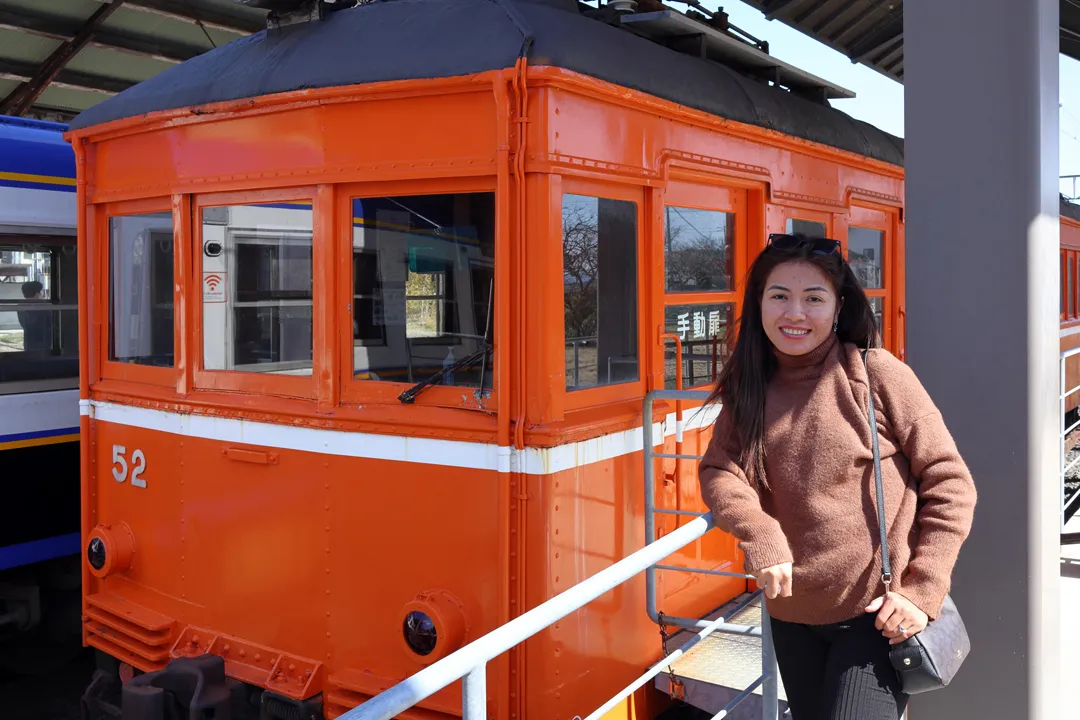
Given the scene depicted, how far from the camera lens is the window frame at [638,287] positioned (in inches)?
128

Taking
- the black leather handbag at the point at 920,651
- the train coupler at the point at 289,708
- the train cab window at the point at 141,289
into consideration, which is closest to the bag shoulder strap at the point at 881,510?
the black leather handbag at the point at 920,651

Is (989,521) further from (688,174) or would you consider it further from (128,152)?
(128,152)

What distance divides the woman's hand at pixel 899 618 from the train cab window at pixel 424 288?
1685 millimetres

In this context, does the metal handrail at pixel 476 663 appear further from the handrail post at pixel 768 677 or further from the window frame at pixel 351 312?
the window frame at pixel 351 312

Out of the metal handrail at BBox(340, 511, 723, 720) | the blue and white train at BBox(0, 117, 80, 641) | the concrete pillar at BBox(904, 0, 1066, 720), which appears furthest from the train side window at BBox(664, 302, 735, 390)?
the blue and white train at BBox(0, 117, 80, 641)

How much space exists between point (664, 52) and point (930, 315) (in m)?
1.63

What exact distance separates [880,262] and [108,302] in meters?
3.94

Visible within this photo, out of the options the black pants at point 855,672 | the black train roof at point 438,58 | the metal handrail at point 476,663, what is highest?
the black train roof at point 438,58

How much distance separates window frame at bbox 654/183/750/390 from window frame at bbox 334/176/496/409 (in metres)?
0.76

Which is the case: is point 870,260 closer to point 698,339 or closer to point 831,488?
point 698,339

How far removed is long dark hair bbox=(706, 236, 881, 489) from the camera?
83.8 inches

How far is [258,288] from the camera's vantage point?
3867 millimetres

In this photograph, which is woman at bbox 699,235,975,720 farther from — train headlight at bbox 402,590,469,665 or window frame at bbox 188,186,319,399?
window frame at bbox 188,186,319,399

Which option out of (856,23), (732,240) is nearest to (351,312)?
(732,240)
